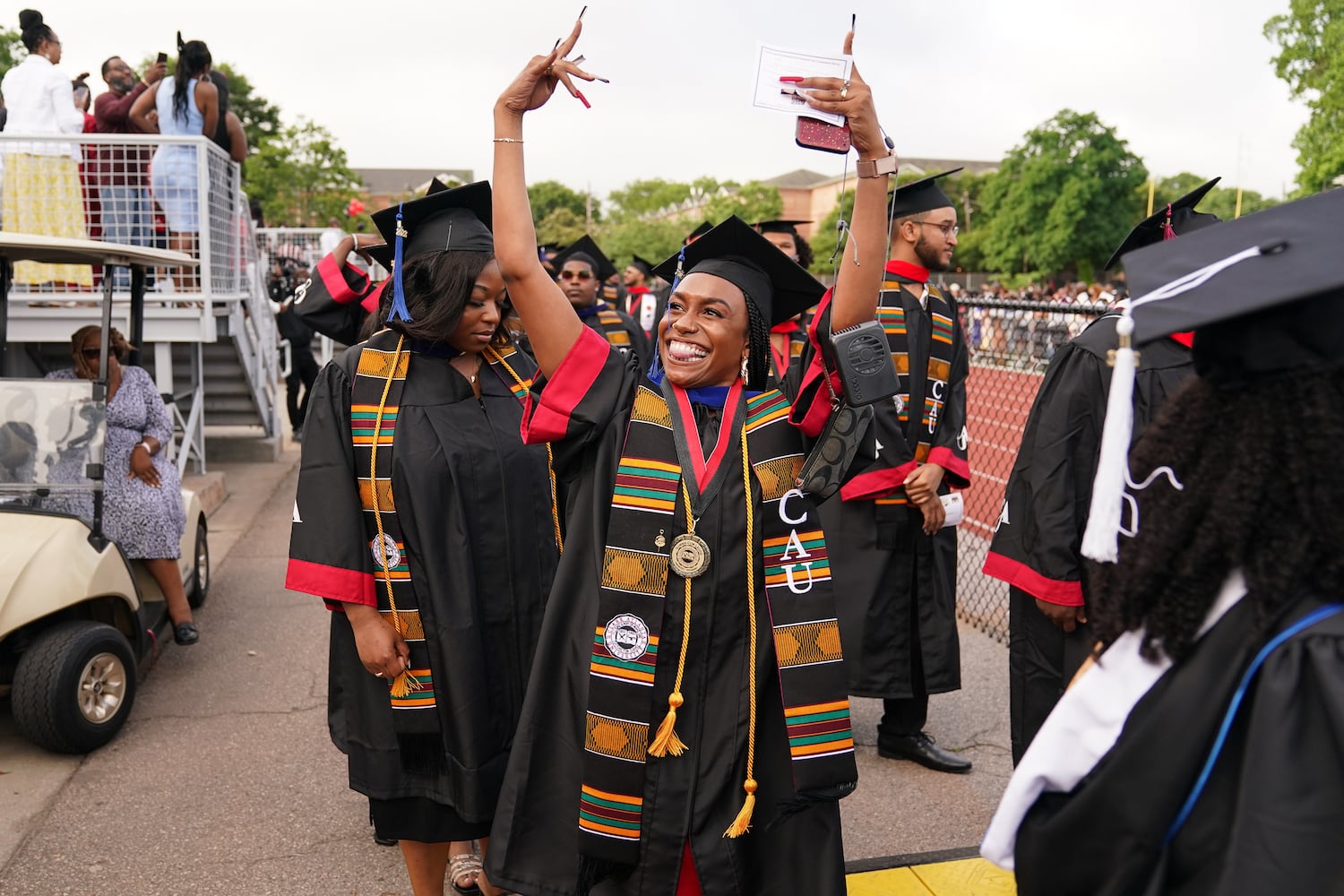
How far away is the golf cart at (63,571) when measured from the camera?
445 centimetres

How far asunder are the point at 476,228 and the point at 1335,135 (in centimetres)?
4427

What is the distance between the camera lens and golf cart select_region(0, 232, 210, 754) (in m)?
4.45

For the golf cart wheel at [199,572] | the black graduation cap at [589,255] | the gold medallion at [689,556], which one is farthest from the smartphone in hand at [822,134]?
the black graduation cap at [589,255]

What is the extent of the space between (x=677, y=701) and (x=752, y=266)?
107cm

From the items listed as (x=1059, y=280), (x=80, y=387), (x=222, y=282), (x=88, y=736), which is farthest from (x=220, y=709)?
(x=1059, y=280)

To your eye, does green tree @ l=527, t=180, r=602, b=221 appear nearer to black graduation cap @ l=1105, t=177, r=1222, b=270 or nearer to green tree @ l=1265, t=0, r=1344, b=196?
green tree @ l=1265, t=0, r=1344, b=196

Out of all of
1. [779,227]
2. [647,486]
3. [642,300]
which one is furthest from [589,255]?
[647,486]

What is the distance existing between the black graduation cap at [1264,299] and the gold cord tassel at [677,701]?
113cm

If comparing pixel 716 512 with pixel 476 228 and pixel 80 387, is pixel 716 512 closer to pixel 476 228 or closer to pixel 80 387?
pixel 476 228

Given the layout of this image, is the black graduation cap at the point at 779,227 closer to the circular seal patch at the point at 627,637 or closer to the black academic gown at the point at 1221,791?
the circular seal patch at the point at 627,637

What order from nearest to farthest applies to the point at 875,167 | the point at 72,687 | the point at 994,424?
the point at 875,167, the point at 72,687, the point at 994,424

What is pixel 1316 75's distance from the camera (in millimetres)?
41625

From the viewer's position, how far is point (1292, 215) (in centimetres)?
160

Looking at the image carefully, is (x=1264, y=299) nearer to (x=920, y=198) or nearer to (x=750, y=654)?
(x=750, y=654)
